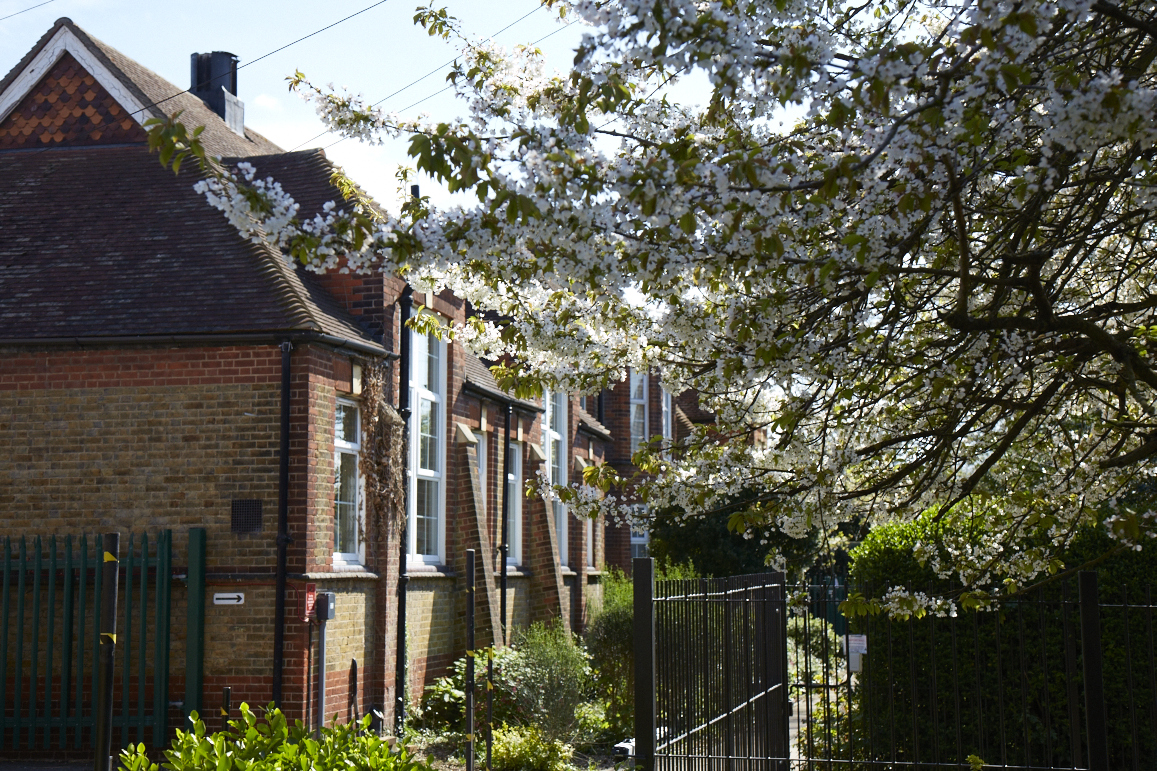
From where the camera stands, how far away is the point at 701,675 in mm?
7457

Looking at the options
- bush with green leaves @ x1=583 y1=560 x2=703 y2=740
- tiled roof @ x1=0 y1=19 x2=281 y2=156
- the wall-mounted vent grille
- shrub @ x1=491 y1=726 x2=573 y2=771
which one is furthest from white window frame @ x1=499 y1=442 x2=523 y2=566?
the wall-mounted vent grille

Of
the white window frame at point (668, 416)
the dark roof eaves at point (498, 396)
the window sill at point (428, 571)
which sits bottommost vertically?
→ the window sill at point (428, 571)

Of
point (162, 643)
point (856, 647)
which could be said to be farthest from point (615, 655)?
point (856, 647)

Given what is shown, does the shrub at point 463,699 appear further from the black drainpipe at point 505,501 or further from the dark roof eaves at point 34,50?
the dark roof eaves at point 34,50

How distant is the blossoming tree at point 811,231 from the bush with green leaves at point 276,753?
2.11m

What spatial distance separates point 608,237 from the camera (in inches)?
192

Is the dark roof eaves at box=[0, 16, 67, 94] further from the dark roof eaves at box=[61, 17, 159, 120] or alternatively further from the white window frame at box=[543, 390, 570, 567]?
the white window frame at box=[543, 390, 570, 567]

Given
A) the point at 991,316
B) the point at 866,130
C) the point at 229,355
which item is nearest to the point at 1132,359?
the point at 991,316

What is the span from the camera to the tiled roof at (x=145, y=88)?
15547mm

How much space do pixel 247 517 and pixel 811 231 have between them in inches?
334

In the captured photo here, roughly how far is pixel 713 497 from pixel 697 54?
2941 mm

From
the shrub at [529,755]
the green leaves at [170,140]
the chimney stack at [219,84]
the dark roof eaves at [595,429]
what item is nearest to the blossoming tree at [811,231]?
the green leaves at [170,140]

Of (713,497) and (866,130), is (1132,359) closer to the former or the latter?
(866,130)

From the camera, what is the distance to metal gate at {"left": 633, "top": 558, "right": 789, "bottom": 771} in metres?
6.29
